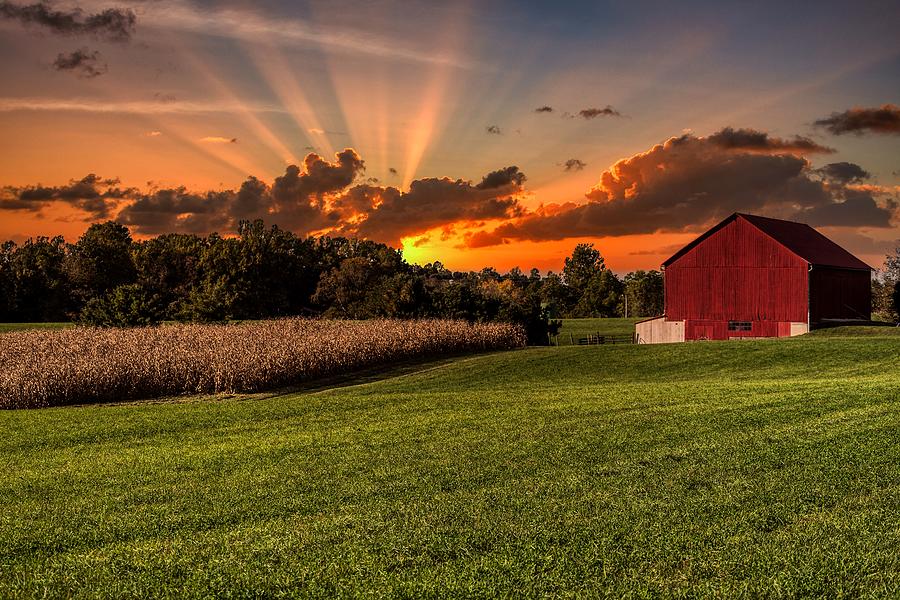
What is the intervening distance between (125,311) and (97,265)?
45.8 metres

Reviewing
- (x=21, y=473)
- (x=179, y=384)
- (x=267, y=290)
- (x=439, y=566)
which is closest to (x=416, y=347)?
(x=179, y=384)

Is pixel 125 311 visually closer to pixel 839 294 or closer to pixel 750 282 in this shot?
pixel 750 282

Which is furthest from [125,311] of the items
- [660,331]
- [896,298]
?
[896,298]

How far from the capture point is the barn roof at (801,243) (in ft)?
147

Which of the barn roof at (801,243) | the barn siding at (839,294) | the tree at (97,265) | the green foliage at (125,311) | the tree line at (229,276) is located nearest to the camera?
the green foliage at (125,311)

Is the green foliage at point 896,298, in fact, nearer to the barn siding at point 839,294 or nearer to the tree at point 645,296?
the barn siding at point 839,294

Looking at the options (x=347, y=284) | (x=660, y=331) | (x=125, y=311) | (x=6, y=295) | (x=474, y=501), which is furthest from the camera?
(x=347, y=284)

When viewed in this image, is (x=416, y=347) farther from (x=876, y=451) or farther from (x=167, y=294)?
(x=167, y=294)

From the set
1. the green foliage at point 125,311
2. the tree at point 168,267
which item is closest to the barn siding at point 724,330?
the green foliage at point 125,311

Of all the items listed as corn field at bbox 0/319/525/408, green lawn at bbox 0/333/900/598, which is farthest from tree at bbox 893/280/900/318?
green lawn at bbox 0/333/900/598

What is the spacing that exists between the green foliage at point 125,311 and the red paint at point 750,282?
98.6ft

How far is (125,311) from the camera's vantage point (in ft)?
119

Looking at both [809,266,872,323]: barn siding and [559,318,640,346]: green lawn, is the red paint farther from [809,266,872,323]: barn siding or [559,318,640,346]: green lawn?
[559,318,640,346]: green lawn

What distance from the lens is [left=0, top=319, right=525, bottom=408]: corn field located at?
22.8 m
